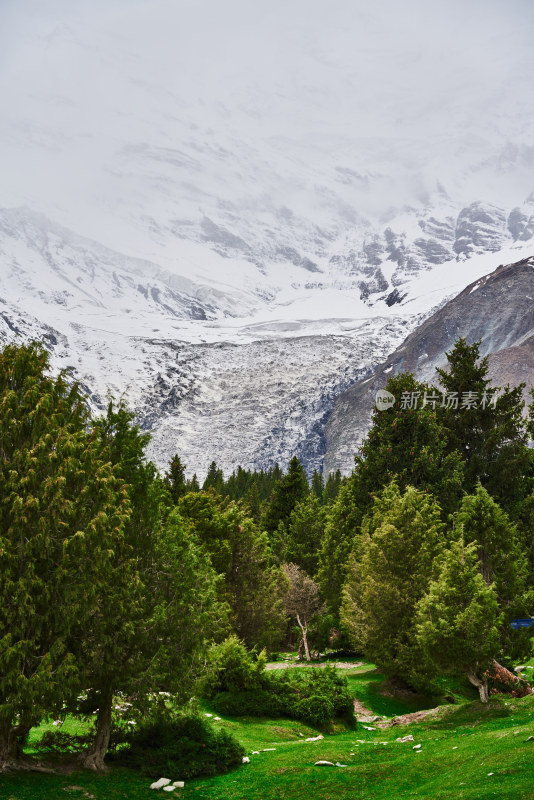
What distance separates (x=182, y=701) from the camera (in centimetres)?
1941

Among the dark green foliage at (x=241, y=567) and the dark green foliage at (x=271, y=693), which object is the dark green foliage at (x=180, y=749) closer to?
the dark green foliage at (x=271, y=693)

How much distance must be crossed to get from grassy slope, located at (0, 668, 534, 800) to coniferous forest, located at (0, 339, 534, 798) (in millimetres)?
759

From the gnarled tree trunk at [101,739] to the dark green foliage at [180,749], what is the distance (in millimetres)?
981

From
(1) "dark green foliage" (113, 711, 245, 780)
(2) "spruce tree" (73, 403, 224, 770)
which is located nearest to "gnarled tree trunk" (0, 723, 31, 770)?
(2) "spruce tree" (73, 403, 224, 770)

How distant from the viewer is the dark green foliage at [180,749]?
18.8 metres

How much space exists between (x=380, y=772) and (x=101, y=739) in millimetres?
8223

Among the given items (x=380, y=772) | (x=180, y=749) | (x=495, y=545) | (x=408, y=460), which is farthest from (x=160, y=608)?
(x=408, y=460)

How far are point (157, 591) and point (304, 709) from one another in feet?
40.9

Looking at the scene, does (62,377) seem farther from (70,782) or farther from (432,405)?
(432,405)

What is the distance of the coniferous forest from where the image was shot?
1655 cm

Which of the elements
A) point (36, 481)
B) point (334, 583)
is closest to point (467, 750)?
point (36, 481)

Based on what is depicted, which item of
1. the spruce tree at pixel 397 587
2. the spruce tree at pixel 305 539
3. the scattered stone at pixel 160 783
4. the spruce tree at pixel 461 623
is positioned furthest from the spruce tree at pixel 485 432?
the scattered stone at pixel 160 783

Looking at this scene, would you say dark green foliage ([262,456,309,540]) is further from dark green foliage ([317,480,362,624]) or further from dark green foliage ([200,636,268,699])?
dark green foliage ([200,636,268,699])

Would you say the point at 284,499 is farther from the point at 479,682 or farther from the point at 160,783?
the point at 160,783
